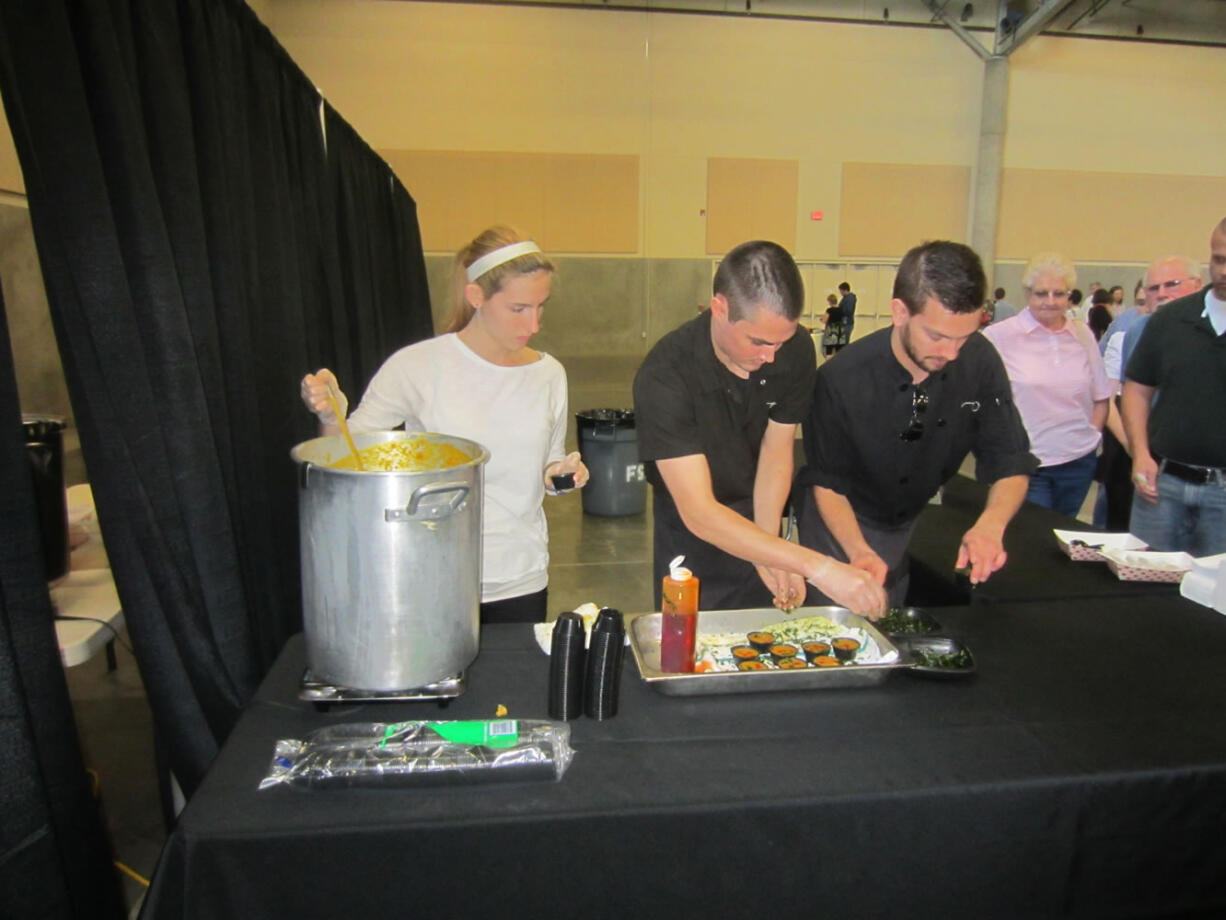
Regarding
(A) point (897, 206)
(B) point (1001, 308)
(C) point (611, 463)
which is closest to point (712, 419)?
(C) point (611, 463)

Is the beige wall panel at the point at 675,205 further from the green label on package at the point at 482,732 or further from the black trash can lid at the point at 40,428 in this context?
the green label on package at the point at 482,732

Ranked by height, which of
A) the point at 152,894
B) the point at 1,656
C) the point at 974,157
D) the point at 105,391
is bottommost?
the point at 152,894

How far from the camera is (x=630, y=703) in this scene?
1326 millimetres

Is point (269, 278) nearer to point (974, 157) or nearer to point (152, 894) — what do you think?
point (152, 894)

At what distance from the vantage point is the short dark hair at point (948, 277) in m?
1.65

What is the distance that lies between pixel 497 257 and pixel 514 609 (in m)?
0.79

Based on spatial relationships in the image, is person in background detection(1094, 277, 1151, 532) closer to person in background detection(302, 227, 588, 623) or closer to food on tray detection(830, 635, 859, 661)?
food on tray detection(830, 635, 859, 661)

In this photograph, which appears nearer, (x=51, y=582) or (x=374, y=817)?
(x=374, y=817)

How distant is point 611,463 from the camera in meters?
5.18

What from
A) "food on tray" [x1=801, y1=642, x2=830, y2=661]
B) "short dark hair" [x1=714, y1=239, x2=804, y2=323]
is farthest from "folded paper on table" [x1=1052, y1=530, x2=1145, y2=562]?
"short dark hair" [x1=714, y1=239, x2=804, y2=323]

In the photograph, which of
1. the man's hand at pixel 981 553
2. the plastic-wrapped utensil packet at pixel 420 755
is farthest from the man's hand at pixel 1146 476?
the plastic-wrapped utensil packet at pixel 420 755

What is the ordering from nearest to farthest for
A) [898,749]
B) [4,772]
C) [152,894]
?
[152,894] → [4,772] → [898,749]

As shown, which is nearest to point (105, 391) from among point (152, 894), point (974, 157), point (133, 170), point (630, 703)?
point (133, 170)

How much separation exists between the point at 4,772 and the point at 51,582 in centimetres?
52
